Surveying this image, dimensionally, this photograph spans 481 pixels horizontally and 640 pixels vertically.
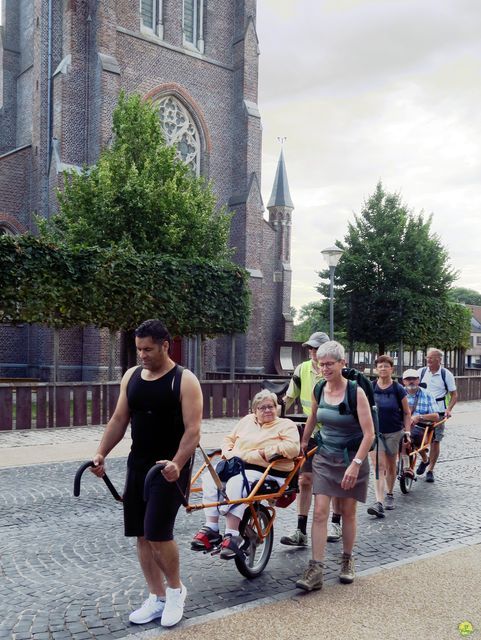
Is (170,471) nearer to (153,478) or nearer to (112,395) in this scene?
(153,478)

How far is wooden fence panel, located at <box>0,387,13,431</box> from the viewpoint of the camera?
13.1m

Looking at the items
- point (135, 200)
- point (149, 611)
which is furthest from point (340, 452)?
point (135, 200)

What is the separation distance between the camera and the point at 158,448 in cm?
393

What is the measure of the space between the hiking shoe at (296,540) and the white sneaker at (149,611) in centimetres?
188

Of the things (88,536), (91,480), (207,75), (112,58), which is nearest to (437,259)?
(207,75)

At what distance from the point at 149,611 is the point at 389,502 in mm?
4144

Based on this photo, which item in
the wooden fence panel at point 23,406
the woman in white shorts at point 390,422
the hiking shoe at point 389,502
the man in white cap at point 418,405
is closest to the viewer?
the hiking shoe at point 389,502

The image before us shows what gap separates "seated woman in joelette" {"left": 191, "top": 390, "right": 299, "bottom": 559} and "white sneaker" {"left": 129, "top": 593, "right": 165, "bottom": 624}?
492 mm

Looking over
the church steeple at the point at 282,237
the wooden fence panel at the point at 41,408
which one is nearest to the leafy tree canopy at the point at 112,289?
the wooden fence panel at the point at 41,408

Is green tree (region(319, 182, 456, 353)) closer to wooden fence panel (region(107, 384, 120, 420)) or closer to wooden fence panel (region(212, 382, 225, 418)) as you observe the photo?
wooden fence panel (region(212, 382, 225, 418))

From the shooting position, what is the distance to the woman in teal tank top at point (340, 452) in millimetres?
4797

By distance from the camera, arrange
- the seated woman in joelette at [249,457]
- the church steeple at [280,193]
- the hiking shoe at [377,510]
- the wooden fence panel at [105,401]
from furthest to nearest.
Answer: the church steeple at [280,193] → the wooden fence panel at [105,401] → the hiking shoe at [377,510] → the seated woman in joelette at [249,457]

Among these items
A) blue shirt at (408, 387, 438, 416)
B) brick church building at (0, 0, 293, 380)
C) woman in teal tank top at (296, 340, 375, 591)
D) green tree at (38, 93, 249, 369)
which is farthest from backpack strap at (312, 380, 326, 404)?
brick church building at (0, 0, 293, 380)

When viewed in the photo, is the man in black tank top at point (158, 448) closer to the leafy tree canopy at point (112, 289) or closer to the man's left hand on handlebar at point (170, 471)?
the man's left hand on handlebar at point (170, 471)
